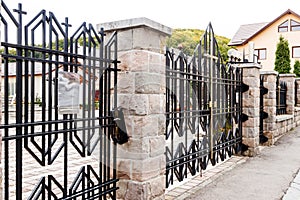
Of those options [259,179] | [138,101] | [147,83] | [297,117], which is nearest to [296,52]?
[297,117]

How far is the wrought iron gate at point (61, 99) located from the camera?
214 centimetres

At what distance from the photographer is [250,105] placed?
617cm

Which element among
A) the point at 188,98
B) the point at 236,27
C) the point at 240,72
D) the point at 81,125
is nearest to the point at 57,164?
the point at 188,98

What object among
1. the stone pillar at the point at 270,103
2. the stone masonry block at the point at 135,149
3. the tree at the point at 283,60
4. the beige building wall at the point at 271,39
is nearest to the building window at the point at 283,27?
the beige building wall at the point at 271,39

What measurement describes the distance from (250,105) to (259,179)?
76.9 inches

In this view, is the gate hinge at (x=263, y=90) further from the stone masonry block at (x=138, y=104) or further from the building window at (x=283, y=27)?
the building window at (x=283, y=27)

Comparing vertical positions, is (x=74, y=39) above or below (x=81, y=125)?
above

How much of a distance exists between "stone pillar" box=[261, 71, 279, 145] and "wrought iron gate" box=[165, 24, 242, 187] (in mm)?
1490

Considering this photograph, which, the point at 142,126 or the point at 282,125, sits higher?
the point at 142,126

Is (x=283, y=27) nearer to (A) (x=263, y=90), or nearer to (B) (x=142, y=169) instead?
(A) (x=263, y=90)

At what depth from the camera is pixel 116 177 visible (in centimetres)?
311

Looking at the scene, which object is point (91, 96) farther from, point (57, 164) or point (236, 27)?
point (236, 27)

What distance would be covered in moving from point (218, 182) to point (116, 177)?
5.89ft

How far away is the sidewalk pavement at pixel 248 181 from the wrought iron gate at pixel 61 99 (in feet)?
4.11
